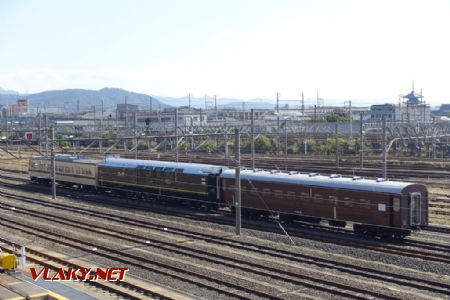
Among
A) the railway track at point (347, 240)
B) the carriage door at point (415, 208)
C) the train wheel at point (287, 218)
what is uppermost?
the carriage door at point (415, 208)

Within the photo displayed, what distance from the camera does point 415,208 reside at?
23.4 meters

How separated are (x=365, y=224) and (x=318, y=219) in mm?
3020

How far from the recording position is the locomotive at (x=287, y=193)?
23.5 meters

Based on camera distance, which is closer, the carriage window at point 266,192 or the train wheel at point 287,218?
the train wheel at point 287,218

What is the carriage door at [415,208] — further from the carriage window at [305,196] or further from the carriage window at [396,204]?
the carriage window at [305,196]

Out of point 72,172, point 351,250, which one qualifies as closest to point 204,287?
point 351,250

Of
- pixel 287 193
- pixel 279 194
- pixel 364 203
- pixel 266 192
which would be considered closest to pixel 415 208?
pixel 364 203

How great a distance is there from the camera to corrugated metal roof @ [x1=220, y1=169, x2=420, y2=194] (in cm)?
2370

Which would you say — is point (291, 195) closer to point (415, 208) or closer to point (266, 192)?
point (266, 192)

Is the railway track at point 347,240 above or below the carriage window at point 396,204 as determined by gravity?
below

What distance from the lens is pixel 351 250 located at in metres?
21.6

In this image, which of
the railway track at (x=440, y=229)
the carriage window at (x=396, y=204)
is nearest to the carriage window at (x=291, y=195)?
the carriage window at (x=396, y=204)

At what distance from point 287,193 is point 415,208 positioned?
5961mm

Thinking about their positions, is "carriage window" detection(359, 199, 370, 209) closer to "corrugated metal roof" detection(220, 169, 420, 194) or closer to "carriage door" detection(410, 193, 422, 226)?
"corrugated metal roof" detection(220, 169, 420, 194)
